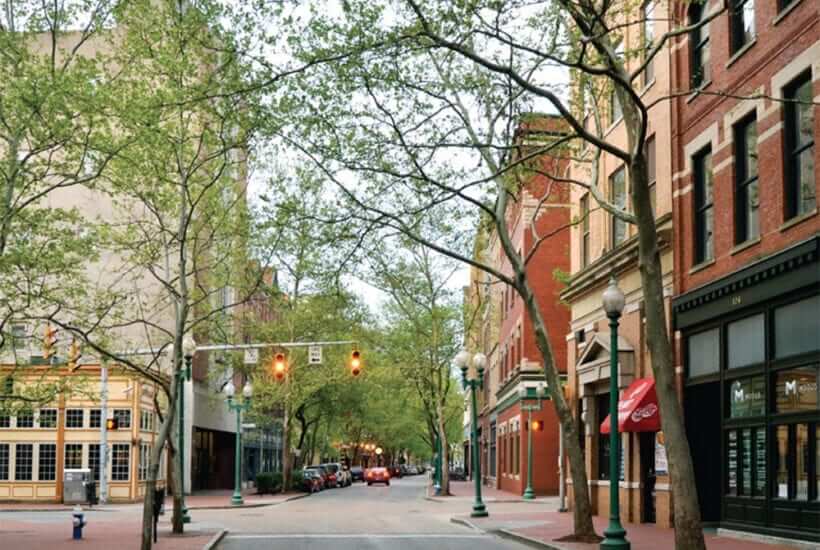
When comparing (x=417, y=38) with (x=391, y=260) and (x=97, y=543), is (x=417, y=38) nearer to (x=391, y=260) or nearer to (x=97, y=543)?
(x=97, y=543)

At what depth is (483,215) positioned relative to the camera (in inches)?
1318

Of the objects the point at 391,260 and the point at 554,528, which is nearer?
the point at 554,528

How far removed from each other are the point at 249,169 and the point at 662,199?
33.9ft

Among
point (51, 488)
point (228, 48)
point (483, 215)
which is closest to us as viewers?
point (228, 48)

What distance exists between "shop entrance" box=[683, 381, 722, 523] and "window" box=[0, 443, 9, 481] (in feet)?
108

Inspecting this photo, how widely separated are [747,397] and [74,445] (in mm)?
34864

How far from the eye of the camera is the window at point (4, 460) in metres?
49.4

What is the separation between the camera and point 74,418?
50344 mm

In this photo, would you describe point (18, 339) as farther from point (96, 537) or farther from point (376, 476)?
point (376, 476)

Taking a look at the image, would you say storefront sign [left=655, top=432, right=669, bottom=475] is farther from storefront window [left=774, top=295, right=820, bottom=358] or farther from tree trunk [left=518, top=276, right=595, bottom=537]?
storefront window [left=774, top=295, right=820, bottom=358]

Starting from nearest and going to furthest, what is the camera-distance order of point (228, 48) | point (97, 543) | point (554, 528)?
point (228, 48), point (97, 543), point (554, 528)

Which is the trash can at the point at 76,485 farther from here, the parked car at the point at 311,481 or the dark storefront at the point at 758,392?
the dark storefront at the point at 758,392

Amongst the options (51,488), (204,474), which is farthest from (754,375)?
(204,474)

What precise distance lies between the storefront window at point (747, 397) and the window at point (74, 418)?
33907mm
